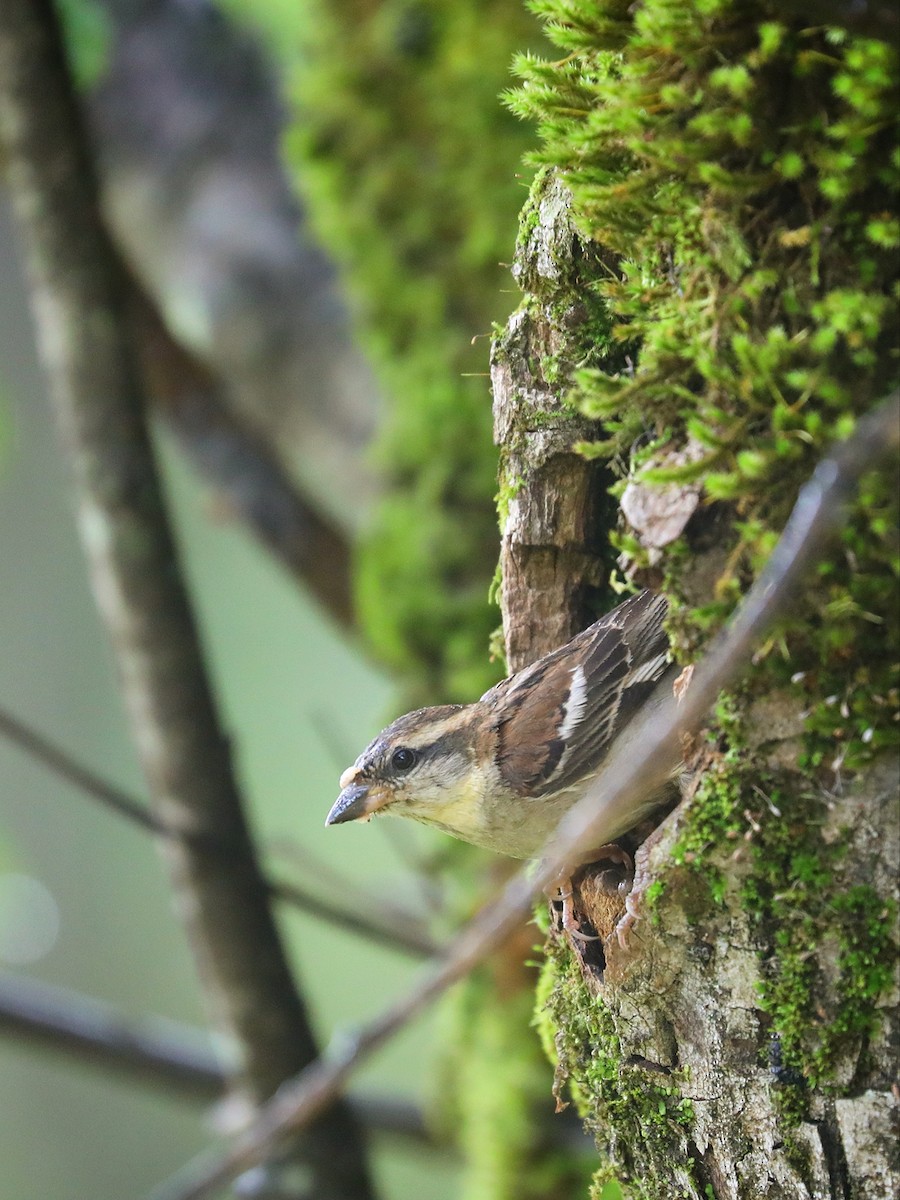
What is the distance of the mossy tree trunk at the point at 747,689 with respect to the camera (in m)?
1.35

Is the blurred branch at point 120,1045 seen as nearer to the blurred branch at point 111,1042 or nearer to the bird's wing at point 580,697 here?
the blurred branch at point 111,1042

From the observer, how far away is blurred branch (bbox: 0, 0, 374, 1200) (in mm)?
3654

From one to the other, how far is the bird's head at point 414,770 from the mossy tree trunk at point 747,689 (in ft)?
1.96

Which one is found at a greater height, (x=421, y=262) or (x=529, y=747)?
(x=421, y=262)

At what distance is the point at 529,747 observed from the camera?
2.03 m

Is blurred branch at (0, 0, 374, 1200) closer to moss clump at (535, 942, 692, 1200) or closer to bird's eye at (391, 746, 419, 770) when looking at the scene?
bird's eye at (391, 746, 419, 770)

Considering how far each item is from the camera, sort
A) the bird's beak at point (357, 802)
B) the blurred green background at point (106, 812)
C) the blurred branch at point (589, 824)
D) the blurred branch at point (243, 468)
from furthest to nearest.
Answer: the blurred green background at point (106, 812) → the blurred branch at point (243, 468) → the bird's beak at point (357, 802) → the blurred branch at point (589, 824)

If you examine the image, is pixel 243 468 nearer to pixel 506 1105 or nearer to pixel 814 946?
pixel 506 1105

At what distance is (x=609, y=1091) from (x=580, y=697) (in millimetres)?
617

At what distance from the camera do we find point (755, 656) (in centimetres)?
141

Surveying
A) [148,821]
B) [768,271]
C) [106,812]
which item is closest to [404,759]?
[768,271]

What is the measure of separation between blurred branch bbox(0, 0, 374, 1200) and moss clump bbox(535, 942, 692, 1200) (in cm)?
228

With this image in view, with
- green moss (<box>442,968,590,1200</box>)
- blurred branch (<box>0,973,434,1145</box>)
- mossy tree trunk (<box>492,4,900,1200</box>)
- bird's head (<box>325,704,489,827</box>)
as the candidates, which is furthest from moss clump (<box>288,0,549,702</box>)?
mossy tree trunk (<box>492,4,900,1200</box>)

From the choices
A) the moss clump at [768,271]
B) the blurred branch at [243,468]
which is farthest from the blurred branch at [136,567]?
the moss clump at [768,271]
